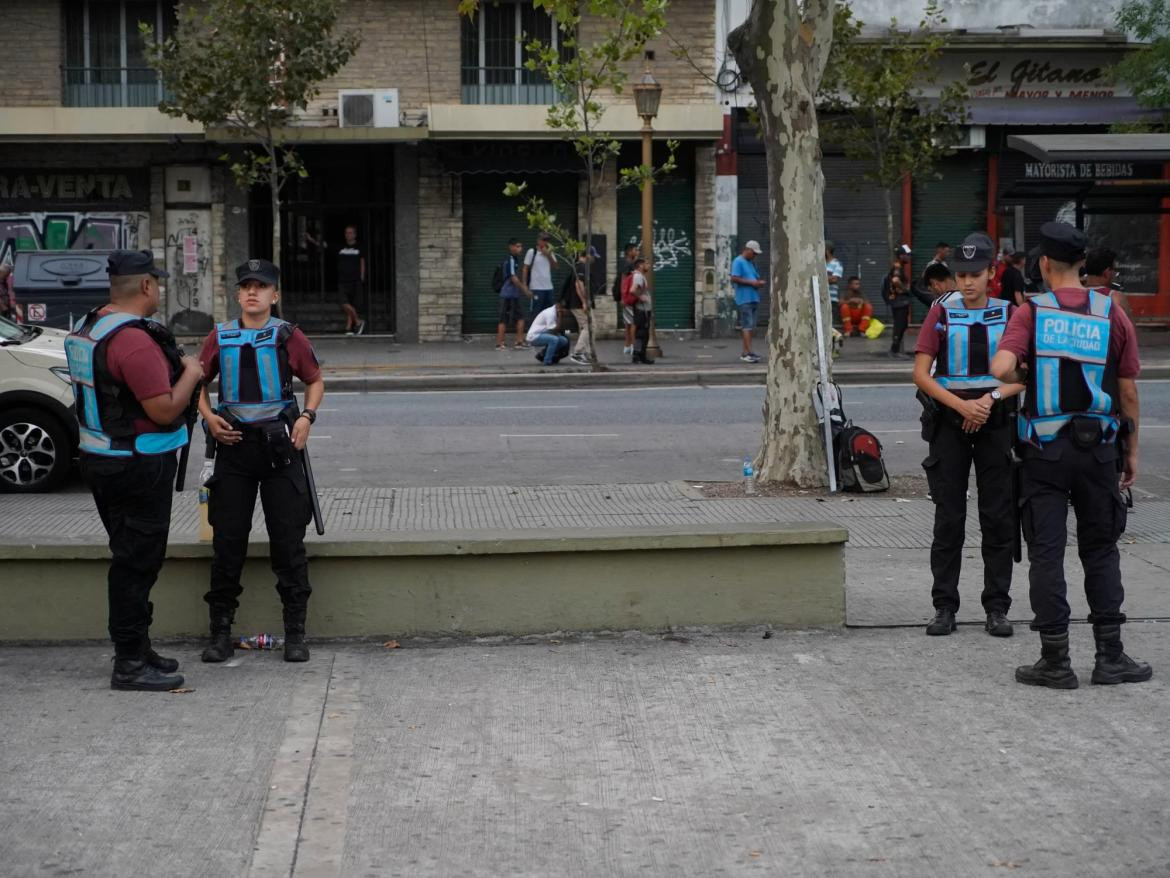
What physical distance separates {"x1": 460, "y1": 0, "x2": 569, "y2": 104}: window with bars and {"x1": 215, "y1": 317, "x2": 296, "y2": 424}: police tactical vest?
73.0 ft

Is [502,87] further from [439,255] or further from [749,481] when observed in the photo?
[749,481]

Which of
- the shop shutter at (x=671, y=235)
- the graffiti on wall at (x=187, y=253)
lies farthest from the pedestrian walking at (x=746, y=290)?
the graffiti on wall at (x=187, y=253)

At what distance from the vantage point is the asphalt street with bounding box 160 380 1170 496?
44.3 feet

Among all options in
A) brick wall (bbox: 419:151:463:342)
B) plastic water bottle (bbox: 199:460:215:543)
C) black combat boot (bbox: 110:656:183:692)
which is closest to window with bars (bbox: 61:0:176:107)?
brick wall (bbox: 419:151:463:342)

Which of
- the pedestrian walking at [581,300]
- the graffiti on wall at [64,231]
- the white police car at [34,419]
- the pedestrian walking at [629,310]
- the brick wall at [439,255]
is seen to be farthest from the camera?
the brick wall at [439,255]

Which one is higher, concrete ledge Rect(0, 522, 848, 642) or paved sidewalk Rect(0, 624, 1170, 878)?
concrete ledge Rect(0, 522, 848, 642)

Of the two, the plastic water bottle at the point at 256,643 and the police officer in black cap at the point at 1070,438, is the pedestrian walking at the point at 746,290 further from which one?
the police officer in black cap at the point at 1070,438

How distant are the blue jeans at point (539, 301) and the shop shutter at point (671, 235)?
2.00 metres

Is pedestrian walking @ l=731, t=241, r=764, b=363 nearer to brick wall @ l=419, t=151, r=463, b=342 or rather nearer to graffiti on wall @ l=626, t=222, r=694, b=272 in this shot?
graffiti on wall @ l=626, t=222, r=694, b=272

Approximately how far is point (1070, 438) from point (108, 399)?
377cm

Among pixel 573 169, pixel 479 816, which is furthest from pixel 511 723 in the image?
pixel 573 169

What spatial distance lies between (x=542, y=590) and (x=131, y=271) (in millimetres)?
2248

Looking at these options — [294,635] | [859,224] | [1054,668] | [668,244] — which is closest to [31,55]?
[668,244]

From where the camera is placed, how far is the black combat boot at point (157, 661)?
21.8 feet
